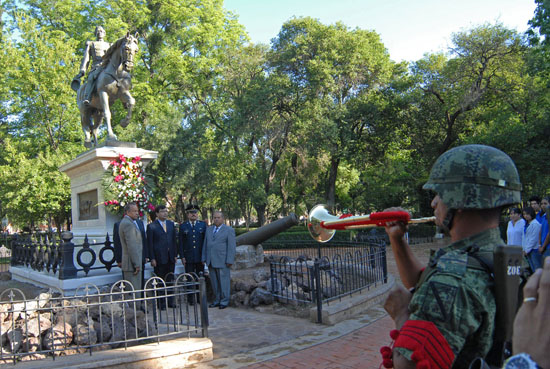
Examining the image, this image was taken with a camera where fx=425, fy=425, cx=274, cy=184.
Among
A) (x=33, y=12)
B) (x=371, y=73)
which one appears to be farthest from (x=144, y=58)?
(x=371, y=73)

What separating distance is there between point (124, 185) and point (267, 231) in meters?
4.83

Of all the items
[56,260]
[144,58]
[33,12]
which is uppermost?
[33,12]

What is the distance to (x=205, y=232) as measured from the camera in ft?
30.3

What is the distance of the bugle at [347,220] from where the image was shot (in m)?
2.03

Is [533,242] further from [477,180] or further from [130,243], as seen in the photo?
[477,180]

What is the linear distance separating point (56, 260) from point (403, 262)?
8.53 meters

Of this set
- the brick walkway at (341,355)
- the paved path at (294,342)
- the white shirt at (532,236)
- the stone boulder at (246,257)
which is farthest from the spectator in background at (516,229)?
the stone boulder at (246,257)

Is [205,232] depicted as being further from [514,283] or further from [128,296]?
[514,283]

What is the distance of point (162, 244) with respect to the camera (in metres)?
8.56

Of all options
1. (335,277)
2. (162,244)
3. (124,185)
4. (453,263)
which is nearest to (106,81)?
(124,185)

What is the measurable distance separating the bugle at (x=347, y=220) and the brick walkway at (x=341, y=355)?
2.78m

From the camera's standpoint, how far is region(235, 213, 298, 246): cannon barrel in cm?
1178

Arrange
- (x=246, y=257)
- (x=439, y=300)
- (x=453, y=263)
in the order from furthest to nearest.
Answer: (x=246, y=257) < (x=453, y=263) < (x=439, y=300)

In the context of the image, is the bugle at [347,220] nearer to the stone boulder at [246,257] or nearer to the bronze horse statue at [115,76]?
the bronze horse statue at [115,76]
